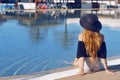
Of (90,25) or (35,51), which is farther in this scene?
(35,51)

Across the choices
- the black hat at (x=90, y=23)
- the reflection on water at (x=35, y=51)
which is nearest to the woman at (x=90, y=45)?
the black hat at (x=90, y=23)

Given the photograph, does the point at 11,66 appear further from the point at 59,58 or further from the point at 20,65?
the point at 59,58

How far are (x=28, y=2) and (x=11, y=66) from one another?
3779cm

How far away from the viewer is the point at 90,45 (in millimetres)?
5949

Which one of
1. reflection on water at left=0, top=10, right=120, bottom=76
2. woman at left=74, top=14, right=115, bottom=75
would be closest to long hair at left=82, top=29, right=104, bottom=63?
woman at left=74, top=14, right=115, bottom=75

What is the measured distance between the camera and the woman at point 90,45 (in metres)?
5.90

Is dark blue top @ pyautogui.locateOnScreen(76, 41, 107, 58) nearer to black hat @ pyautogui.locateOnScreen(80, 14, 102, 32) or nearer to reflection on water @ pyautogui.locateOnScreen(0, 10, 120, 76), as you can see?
black hat @ pyautogui.locateOnScreen(80, 14, 102, 32)

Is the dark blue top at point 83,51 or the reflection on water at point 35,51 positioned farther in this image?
the reflection on water at point 35,51

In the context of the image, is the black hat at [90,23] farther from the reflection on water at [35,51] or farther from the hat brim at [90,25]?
the reflection on water at [35,51]

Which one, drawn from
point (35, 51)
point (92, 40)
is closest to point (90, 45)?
point (92, 40)

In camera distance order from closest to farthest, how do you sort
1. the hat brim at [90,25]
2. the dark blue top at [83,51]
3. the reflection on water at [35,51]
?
the hat brim at [90,25] < the dark blue top at [83,51] < the reflection on water at [35,51]

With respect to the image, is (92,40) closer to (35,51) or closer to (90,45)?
(90,45)

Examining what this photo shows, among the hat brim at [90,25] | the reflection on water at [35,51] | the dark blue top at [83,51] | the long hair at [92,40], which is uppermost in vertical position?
the hat brim at [90,25]

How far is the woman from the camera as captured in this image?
232 inches
